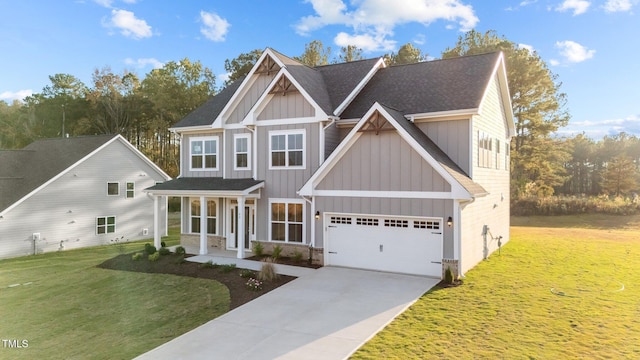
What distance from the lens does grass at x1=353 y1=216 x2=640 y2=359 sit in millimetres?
7359

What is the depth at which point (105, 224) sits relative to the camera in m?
24.5

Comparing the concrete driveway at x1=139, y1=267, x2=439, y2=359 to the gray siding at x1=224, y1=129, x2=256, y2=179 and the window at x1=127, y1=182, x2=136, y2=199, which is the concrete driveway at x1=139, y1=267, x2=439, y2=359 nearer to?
the gray siding at x1=224, y1=129, x2=256, y2=179

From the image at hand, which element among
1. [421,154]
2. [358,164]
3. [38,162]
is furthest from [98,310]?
[38,162]

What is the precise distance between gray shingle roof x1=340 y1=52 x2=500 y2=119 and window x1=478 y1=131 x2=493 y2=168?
5.79ft

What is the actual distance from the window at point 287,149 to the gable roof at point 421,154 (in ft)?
7.19

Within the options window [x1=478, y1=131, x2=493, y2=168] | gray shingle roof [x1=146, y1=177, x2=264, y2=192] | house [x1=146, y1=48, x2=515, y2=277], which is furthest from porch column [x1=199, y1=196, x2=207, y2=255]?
window [x1=478, y1=131, x2=493, y2=168]

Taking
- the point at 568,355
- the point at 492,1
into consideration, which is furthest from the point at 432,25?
the point at 568,355

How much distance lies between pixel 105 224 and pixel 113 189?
228 cm

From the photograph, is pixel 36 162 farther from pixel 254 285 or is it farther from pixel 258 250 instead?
pixel 254 285

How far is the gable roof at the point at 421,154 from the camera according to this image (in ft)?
39.1

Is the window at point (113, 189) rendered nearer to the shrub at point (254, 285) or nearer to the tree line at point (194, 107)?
the shrub at point (254, 285)

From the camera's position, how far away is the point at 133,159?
2622 cm

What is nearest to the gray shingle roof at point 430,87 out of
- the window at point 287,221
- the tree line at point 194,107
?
the window at point 287,221

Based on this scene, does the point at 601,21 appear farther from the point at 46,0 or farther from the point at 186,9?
the point at 46,0
